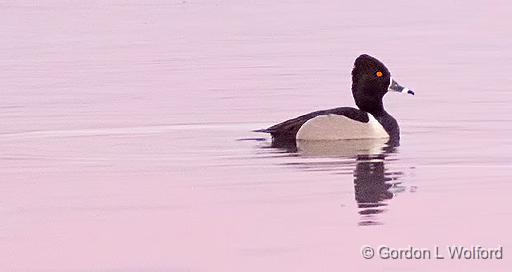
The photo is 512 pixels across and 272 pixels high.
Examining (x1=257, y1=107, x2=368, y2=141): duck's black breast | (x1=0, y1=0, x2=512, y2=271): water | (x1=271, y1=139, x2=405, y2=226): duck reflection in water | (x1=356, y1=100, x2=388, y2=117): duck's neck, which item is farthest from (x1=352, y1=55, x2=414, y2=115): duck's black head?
(x1=271, y1=139, x2=405, y2=226): duck reflection in water

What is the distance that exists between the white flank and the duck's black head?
0.70 m

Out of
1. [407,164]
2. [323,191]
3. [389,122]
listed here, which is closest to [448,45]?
[389,122]

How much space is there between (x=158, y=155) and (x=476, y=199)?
445 centimetres

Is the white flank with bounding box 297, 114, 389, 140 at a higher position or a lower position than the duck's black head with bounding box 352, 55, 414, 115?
lower

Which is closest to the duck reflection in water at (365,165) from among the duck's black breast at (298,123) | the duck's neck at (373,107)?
the duck's black breast at (298,123)

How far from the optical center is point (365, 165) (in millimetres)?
15977

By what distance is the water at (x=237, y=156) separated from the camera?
1186 centimetres

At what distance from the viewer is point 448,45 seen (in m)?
31.0

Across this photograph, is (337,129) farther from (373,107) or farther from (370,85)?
(370,85)

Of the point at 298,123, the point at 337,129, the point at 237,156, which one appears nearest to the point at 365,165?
the point at 237,156

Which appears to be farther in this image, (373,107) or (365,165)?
(373,107)

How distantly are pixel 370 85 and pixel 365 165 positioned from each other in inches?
120

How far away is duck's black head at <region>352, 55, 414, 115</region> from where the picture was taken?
18844 millimetres

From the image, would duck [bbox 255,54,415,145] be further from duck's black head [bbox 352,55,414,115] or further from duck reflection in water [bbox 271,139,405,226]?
duck's black head [bbox 352,55,414,115]
